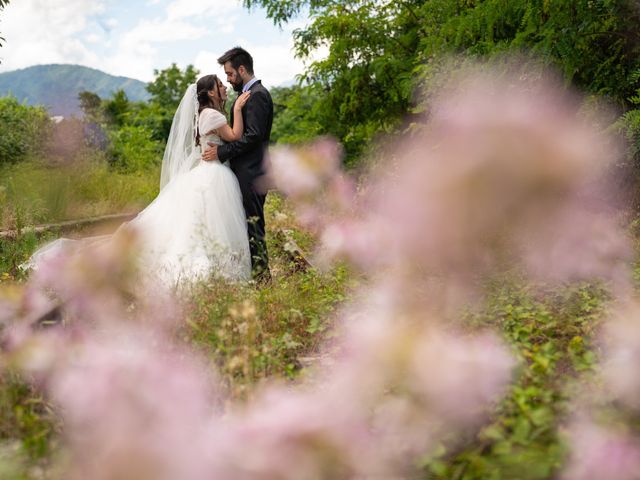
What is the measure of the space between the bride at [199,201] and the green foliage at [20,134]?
25.3ft

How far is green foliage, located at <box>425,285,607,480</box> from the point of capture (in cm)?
193

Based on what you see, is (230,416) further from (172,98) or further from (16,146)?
(172,98)

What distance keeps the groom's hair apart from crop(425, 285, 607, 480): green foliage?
3.01 meters

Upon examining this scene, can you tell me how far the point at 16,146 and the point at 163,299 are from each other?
36.4 feet

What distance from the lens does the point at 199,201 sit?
5.24 m

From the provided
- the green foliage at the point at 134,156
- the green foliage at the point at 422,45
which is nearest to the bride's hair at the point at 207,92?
the green foliage at the point at 422,45

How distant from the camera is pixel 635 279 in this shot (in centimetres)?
390

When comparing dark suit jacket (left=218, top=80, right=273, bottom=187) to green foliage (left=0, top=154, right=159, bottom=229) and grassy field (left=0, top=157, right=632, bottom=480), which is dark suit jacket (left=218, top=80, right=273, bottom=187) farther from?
green foliage (left=0, top=154, right=159, bottom=229)

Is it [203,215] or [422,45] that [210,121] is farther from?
[422,45]

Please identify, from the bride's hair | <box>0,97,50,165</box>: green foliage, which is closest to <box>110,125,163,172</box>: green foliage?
<box>0,97,50,165</box>: green foliage

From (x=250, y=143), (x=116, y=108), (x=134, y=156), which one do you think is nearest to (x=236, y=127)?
(x=250, y=143)

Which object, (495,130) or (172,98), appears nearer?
(495,130)

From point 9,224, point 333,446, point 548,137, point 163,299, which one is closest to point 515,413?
point 333,446

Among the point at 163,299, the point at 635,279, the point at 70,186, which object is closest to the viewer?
the point at 163,299
